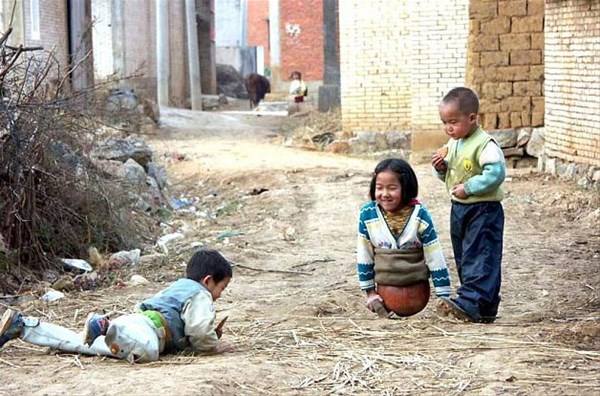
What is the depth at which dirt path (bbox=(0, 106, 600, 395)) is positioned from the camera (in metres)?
4.48

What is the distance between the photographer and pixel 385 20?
17844 mm

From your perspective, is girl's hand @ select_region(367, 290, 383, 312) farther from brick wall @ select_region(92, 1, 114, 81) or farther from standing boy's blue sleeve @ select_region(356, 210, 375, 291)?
brick wall @ select_region(92, 1, 114, 81)

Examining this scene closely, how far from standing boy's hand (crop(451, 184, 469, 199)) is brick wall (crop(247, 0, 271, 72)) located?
56.2m

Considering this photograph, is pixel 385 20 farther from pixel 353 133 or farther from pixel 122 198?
pixel 122 198

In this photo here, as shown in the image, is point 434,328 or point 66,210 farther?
point 66,210

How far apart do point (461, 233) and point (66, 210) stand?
3.73 meters

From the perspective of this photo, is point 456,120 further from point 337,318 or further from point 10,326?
point 10,326

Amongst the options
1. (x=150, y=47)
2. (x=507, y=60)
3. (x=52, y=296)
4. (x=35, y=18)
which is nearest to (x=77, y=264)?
(x=52, y=296)

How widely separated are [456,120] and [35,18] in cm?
1457

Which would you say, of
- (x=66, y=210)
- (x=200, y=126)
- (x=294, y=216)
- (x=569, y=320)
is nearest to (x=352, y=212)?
(x=294, y=216)

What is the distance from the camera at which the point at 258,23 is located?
62969 millimetres

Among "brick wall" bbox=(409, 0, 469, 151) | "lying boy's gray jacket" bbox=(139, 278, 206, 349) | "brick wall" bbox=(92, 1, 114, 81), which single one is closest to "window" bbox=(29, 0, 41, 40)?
"brick wall" bbox=(409, 0, 469, 151)

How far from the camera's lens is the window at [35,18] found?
744 inches

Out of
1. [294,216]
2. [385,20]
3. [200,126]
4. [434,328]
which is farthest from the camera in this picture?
[200,126]
